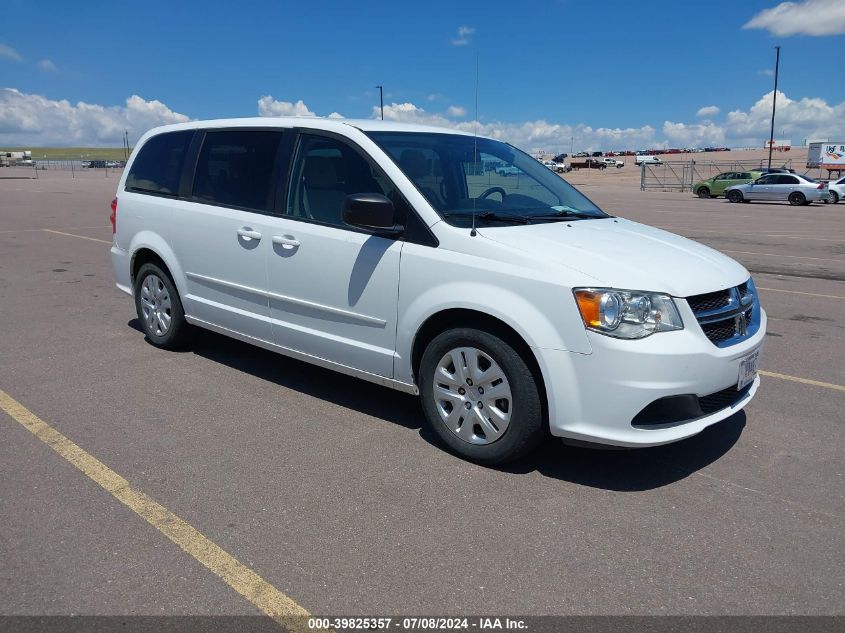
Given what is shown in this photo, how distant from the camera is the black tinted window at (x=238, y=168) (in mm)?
5039

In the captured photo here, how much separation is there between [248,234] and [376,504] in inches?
89.9

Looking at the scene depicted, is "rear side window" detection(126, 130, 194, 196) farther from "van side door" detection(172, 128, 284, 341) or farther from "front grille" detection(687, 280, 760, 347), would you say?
"front grille" detection(687, 280, 760, 347)

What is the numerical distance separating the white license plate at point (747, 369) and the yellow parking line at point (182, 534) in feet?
8.32

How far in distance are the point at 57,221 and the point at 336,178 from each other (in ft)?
52.6

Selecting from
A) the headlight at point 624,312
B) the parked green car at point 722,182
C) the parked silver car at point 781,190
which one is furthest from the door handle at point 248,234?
the parked green car at point 722,182

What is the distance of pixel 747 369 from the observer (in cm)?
396

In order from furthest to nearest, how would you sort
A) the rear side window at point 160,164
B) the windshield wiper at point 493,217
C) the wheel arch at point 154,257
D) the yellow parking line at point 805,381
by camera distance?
the rear side window at point 160,164, the wheel arch at point 154,257, the yellow parking line at point 805,381, the windshield wiper at point 493,217

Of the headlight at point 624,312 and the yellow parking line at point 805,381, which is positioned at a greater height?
the headlight at point 624,312

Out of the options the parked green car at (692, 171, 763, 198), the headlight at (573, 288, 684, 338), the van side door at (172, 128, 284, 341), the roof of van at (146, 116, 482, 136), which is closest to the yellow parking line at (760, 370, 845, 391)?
the headlight at (573, 288, 684, 338)

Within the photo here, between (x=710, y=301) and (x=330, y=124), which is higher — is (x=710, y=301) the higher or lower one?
the lower one

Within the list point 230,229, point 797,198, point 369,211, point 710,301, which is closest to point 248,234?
point 230,229

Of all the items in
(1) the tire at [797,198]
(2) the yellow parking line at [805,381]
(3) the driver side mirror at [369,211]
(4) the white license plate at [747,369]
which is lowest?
(2) the yellow parking line at [805,381]

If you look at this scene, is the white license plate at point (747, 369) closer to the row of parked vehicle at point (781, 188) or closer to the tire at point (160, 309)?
the tire at point (160, 309)

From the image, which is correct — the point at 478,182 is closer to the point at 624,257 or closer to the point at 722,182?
the point at 624,257
